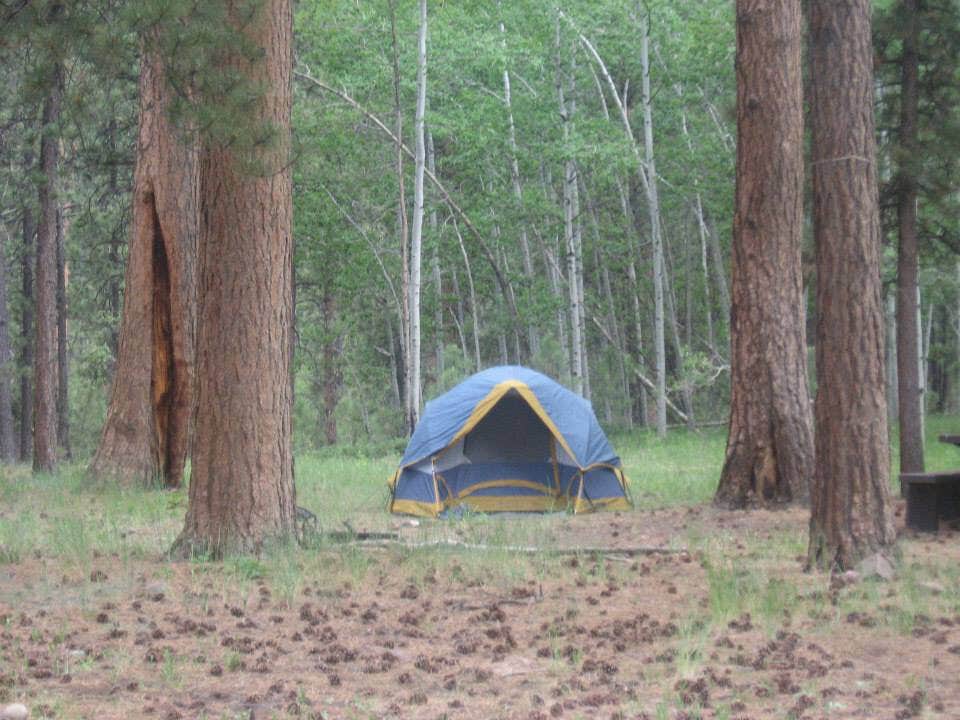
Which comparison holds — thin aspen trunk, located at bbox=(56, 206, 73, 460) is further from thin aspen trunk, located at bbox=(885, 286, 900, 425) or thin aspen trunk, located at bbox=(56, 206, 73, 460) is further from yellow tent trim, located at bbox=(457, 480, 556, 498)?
thin aspen trunk, located at bbox=(885, 286, 900, 425)

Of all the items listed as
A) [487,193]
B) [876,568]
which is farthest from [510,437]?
[487,193]

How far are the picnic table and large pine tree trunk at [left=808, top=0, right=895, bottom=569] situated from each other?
2.55 m

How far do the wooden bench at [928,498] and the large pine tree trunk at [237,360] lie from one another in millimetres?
5322

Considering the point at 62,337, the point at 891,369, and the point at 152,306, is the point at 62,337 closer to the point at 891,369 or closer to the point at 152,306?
the point at 152,306

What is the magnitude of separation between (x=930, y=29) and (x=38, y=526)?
1034cm

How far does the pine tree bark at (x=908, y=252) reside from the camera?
12.2 m

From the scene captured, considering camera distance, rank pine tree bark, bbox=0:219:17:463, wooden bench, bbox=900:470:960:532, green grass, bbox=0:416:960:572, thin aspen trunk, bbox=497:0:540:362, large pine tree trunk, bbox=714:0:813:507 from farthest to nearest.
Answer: thin aspen trunk, bbox=497:0:540:362 → pine tree bark, bbox=0:219:17:463 → large pine tree trunk, bbox=714:0:813:507 → wooden bench, bbox=900:470:960:532 → green grass, bbox=0:416:960:572

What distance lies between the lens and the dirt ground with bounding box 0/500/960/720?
15.6 feet

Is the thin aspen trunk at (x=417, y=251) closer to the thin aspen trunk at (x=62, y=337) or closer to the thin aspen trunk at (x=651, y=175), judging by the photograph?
the thin aspen trunk at (x=651, y=175)

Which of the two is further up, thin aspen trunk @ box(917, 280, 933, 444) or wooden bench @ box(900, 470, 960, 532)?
thin aspen trunk @ box(917, 280, 933, 444)

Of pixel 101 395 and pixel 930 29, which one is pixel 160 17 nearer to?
pixel 930 29

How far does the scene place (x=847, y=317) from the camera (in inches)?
285

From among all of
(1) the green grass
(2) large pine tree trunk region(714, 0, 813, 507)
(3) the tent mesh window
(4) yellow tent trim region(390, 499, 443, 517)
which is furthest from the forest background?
(4) yellow tent trim region(390, 499, 443, 517)

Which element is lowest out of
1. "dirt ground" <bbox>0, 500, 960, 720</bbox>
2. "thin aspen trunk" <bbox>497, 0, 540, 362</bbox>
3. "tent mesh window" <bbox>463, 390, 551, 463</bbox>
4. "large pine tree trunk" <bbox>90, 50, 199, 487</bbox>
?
"dirt ground" <bbox>0, 500, 960, 720</bbox>
